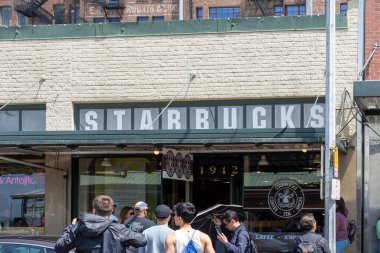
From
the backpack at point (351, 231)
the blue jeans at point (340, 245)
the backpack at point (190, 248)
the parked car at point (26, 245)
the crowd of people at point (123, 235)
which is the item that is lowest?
Result: the blue jeans at point (340, 245)

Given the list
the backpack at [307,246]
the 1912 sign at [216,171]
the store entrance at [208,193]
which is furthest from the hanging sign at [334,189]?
the store entrance at [208,193]

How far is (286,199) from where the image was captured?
1495 centimetres

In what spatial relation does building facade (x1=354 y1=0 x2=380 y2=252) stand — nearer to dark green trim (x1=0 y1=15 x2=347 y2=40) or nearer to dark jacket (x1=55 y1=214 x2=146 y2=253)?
dark green trim (x1=0 y1=15 x2=347 y2=40)

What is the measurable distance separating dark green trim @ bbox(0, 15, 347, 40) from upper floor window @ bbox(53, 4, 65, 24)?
41559mm

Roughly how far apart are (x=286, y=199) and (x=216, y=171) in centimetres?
164

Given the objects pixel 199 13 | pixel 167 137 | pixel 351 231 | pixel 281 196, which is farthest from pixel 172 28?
pixel 199 13

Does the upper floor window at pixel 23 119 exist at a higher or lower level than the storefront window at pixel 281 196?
higher

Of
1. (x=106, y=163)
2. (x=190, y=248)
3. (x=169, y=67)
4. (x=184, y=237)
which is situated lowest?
(x=190, y=248)

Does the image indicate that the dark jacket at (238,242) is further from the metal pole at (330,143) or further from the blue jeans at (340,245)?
the blue jeans at (340,245)

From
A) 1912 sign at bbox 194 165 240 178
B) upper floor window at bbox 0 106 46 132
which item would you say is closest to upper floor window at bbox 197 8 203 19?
upper floor window at bbox 0 106 46 132

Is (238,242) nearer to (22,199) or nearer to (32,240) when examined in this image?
(32,240)

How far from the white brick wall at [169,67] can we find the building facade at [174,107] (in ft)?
0.07

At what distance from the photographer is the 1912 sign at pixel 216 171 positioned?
15.5 m

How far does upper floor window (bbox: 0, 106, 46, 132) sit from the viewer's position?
16.2 m
